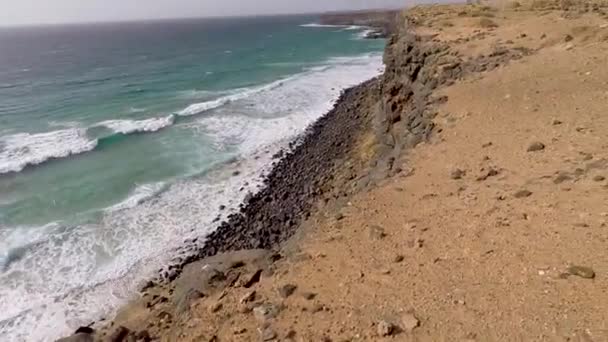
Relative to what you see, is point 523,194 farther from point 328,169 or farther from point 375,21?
point 375,21

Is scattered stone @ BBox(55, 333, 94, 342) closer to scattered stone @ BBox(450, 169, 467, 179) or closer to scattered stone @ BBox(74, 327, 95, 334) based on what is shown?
scattered stone @ BBox(74, 327, 95, 334)

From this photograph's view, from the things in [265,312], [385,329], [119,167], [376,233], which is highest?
[376,233]

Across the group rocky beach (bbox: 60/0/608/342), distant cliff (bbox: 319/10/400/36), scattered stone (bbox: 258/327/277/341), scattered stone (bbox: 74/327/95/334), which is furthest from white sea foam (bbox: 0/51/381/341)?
distant cliff (bbox: 319/10/400/36)

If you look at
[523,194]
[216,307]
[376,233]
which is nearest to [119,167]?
[216,307]

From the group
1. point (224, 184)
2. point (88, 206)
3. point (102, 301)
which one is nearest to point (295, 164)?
point (224, 184)

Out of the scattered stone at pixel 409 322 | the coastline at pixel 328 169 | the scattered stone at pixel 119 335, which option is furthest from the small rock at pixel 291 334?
the scattered stone at pixel 119 335

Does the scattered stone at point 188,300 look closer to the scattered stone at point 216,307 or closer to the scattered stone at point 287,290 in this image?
the scattered stone at point 216,307

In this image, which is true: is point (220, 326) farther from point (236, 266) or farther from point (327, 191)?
point (327, 191)

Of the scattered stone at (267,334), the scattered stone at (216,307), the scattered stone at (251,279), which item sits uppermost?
the scattered stone at (267,334)
